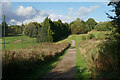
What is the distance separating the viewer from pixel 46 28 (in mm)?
34188

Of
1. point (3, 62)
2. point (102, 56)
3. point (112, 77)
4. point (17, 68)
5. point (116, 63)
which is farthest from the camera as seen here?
point (17, 68)

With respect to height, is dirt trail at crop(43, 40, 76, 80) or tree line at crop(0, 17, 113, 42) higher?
tree line at crop(0, 17, 113, 42)

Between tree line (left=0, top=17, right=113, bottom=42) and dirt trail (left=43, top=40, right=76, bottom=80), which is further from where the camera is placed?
tree line (left=0, top=17, right=113, bottom=42)

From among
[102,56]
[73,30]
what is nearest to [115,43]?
[102,56]

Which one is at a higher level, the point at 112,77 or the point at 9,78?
the point at 112,77

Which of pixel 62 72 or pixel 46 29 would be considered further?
pixel 46 29

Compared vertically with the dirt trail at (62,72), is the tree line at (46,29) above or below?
above

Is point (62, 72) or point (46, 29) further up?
point (46, 29)

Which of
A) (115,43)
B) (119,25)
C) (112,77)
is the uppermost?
(119,25)

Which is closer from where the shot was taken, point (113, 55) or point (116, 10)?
point (113, 55)

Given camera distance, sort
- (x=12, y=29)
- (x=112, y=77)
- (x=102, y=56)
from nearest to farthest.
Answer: (x=112, y=77) < (x=102, y=56) < (x=12, y=29)

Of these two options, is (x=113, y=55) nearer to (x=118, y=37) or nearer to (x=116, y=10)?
(x=118, y=37)

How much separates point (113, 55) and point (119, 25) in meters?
1.32

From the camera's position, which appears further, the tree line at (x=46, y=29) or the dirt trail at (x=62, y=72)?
the tree line at (x=46, y=29)
